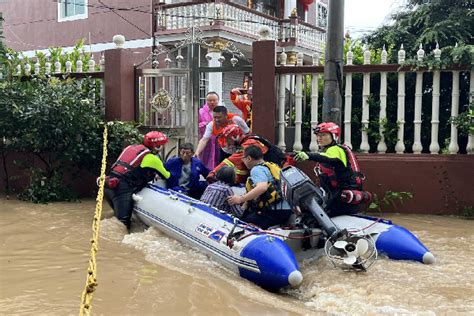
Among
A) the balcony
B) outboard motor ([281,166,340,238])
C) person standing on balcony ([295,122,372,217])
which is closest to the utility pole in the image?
person standing on balcony ([295,122,372,217])

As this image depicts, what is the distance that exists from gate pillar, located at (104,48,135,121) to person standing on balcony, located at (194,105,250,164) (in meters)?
1.98

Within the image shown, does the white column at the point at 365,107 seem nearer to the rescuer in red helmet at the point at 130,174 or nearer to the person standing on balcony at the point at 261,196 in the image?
the person standing on balcony at the point at 261,196

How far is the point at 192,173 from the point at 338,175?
7.07 feet

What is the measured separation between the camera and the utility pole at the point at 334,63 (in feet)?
21.5

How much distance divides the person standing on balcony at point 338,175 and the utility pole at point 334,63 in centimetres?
93

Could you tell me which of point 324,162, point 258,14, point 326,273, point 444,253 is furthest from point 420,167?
point 258,14

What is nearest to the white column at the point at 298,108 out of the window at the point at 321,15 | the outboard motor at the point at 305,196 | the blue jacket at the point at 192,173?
the blue jacket at the point at 192,173

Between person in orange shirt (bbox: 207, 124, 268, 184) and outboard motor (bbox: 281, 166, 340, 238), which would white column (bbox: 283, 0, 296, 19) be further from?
outboard motor (bbox: 281, 166, 340, 238)

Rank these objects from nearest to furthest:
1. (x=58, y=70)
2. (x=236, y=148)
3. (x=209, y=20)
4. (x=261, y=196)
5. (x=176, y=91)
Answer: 1. (x=261, y=196)
2. (x=236, y=148)
3. (x=176, y=91)
4. (x=58, y=70)
5. (x=209, y=20)

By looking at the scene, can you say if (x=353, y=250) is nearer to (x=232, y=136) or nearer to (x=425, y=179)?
(x=232, y=136)

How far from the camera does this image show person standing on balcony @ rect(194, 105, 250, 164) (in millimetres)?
7402

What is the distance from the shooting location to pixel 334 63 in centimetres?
671

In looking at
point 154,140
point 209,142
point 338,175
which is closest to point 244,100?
point 209,142

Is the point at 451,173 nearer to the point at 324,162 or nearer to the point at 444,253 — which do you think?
the point at 444,253
